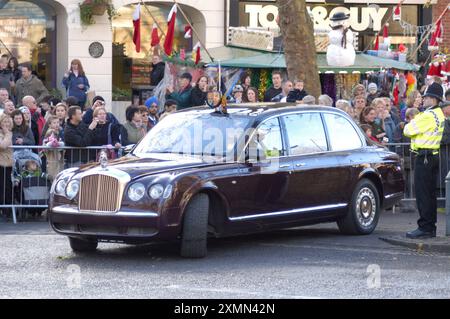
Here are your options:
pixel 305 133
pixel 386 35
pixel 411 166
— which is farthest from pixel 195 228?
pixel 386 35

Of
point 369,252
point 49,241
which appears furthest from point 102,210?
point 369,252

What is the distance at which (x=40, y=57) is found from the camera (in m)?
25.8

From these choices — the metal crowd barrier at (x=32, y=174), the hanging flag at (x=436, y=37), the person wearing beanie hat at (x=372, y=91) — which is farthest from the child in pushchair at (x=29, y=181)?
the hanging flag at (x=436, y=37)

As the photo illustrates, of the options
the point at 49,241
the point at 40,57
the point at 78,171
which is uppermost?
the point at 40,57

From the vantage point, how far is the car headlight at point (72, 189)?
12.4 meters

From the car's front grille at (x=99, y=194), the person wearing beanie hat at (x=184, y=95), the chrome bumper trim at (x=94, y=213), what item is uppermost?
the person wearing beanie hat at (x=184, y=95)

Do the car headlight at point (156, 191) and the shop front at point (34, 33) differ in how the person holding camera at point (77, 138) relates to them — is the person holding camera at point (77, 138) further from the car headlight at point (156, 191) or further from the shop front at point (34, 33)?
the shop front at point (34, 33)

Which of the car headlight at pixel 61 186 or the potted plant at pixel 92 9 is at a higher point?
the potted plant at pixel 92 9

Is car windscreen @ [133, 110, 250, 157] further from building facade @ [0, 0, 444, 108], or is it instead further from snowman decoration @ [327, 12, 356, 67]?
building facade @ [0, 0, 444, 108]

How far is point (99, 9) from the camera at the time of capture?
24969 mm

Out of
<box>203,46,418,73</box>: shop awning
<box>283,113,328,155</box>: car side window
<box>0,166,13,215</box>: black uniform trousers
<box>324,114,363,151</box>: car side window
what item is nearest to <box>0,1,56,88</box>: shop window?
<box>203,46,418,73</box>: shop awning
